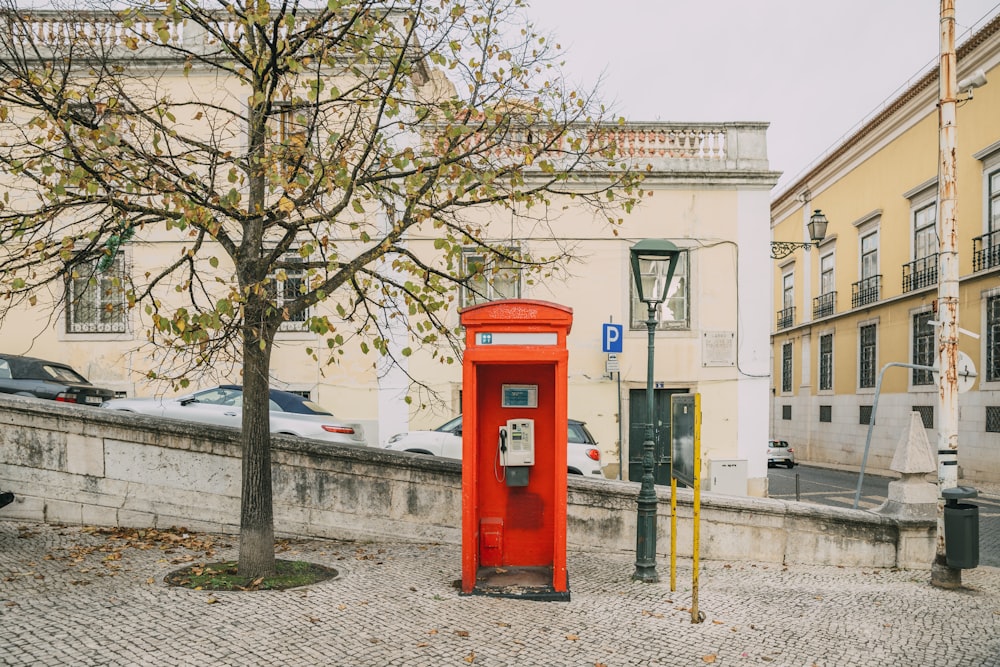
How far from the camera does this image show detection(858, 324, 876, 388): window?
30562 mm

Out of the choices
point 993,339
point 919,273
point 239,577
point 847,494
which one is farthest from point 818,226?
point 239,577

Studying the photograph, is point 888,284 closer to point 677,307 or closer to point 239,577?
point 677,307

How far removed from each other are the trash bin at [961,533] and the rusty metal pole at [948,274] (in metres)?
0.20

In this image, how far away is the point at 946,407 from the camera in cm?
867

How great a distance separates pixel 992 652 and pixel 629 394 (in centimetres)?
1201

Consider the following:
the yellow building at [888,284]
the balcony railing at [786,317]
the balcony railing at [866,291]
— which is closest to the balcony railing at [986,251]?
the yellow building at [888,284]

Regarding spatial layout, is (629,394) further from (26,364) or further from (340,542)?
(26,364)

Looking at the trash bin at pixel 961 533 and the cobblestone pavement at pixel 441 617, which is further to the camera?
the trash bin at pixel 961 533

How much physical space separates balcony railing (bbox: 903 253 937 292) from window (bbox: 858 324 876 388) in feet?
11.0

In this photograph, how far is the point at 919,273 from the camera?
27078mm

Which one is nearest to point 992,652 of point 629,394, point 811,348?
point 629,394

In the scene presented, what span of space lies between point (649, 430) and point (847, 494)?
14230 millimetres

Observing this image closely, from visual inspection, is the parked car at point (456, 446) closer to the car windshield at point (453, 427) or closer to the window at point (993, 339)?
the car windshield at point (453, 427)

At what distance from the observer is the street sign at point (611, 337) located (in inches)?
680
